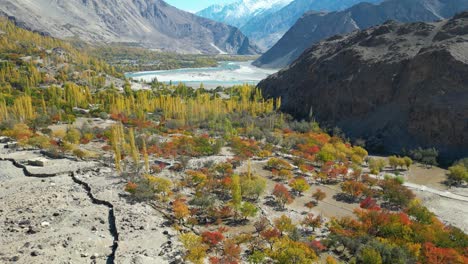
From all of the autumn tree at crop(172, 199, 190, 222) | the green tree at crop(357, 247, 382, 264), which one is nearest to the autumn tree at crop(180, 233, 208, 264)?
the autumn tree at crop(172, 199, 190, 222)

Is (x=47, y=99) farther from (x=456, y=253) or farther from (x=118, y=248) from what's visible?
(x=456, y=253)

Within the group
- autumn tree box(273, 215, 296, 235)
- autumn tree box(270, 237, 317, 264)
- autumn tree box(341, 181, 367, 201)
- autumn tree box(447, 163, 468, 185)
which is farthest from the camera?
autumn tree box(447, 163, 468, 185)

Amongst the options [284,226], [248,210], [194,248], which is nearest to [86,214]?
[194,248]

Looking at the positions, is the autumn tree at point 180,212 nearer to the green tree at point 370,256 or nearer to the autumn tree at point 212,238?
the autumn tree at point 212,238

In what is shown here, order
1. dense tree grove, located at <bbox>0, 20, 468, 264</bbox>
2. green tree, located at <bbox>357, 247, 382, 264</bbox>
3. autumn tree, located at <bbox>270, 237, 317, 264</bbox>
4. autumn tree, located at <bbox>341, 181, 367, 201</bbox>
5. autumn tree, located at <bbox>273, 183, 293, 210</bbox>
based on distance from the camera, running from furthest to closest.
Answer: autumn tree, located at <bbox>341, 181, 367, 201</bbox>
autumn tree, located at <bbox>273, 183, 293, 210</bbox>
dense tree grove, located at <bbox>0, 20, 468, 264</bbox>
green tree, located at <bbox>357, 247, 382, 264</bbox>
autumn tree, located at <bbox>270, 237, 317, 264</bbox>

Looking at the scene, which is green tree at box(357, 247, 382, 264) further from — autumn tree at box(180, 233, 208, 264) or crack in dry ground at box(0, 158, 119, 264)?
crack in dry ground at box(0, 158, 119, 264)

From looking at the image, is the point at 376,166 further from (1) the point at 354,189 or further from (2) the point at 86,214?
(2) the point at 86,214
